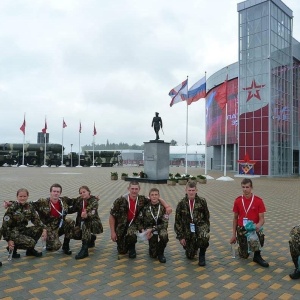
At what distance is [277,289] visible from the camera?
151 inches

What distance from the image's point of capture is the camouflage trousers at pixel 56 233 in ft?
16.8

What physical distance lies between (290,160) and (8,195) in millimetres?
27535

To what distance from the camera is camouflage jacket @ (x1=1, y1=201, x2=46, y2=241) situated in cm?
477

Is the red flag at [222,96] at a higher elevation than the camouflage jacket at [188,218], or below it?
higher

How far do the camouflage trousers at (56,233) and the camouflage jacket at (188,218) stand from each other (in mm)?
1731

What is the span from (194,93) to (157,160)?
5.85m

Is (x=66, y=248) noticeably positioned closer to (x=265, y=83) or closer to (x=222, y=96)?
(x=222, y=96)

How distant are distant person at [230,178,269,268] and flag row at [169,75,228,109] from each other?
1694 centimetres

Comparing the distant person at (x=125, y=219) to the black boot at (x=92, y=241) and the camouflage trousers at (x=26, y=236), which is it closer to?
the black boot at (x=92, y=241)

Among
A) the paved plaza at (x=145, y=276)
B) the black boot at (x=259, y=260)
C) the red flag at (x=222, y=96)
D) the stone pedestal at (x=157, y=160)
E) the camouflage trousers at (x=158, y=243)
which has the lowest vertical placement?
the paved plaza at (x=145, y=276)

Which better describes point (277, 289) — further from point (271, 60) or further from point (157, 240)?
point (271, 60)

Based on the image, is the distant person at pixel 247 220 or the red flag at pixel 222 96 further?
the red flag at pixel 222 96

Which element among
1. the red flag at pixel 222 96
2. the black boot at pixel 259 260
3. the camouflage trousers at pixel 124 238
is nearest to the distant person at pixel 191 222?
the camouflage trousers at pixel 124 238

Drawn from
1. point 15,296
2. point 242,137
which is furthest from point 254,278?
point 242,137
